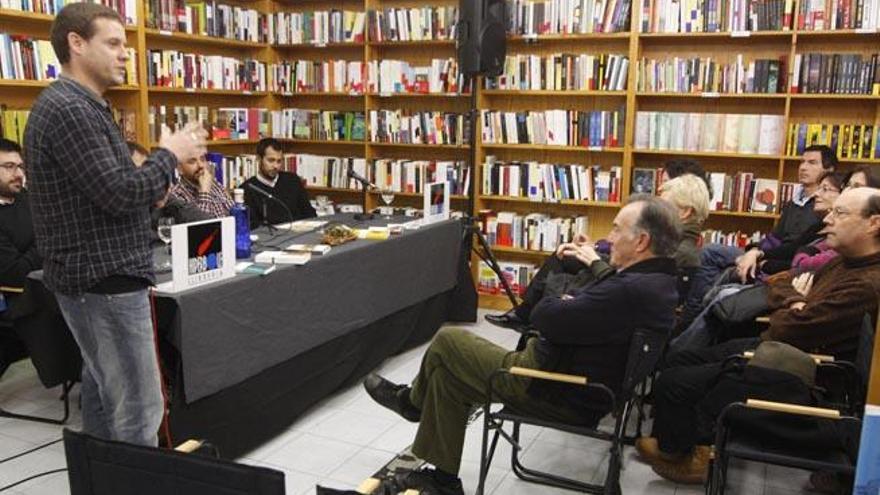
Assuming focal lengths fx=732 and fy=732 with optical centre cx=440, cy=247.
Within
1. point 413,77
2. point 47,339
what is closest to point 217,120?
point 413,77

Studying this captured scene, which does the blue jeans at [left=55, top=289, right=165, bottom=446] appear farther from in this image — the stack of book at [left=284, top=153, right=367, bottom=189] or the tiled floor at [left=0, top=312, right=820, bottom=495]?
the stack of book at [left=284, top=153, right=367, bottom=189]

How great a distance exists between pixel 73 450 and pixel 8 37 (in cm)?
350

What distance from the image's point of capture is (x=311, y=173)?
6098 millimetres

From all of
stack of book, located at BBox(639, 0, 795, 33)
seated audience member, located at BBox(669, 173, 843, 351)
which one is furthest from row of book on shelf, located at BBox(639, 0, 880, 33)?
seated audience member, located at BBox(669, 173, 843, 351)

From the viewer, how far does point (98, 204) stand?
6.54ft

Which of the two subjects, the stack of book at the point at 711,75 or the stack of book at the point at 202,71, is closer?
the stack of book at the point at 711,75

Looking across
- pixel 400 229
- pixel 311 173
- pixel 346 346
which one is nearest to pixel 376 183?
pixel 311 173

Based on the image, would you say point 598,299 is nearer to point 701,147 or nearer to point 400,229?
point 400,229

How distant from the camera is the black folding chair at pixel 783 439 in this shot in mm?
2127

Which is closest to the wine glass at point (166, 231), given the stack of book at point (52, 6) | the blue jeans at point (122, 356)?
the blue jeans at point (122, 356)

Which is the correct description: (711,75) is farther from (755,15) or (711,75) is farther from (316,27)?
(316,27)

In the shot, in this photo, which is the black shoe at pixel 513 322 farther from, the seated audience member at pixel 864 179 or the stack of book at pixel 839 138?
the stack of book at pixel 839 138

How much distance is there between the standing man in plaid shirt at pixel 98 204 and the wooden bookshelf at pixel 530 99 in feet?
8.00

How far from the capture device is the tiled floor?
2.84m
